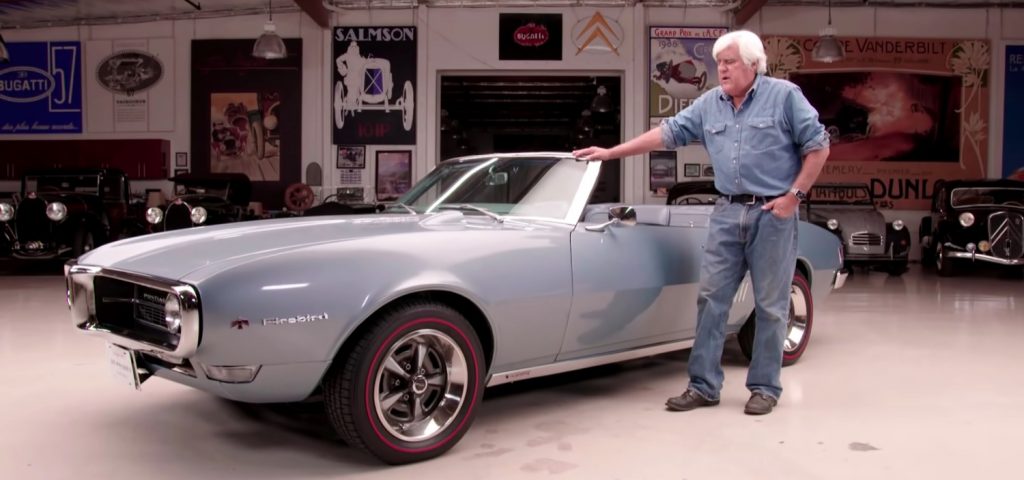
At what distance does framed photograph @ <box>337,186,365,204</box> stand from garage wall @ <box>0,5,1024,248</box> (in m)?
1.08

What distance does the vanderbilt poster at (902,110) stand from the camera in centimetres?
1248

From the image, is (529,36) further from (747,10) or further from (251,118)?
(251,118)

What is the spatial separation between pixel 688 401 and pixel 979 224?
7.85 m

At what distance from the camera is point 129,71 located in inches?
513

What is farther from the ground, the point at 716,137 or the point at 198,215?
the point at 716,137

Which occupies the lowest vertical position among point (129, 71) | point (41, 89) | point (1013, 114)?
point (1013, 114)

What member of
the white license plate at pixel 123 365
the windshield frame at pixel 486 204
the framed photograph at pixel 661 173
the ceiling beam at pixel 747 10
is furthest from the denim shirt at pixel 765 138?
the framed photograph at pixel 661 173

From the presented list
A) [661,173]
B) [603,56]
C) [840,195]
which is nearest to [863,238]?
[840,195]

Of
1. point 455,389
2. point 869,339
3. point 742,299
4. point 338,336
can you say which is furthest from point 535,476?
point 869,339

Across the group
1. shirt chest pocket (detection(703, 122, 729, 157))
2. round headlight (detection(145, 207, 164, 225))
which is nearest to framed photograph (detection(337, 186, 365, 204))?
round headlight (detection(145, 207, 164, 225))

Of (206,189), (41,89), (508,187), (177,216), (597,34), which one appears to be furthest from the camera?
(41,89)

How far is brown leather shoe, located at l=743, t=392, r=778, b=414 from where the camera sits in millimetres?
3246

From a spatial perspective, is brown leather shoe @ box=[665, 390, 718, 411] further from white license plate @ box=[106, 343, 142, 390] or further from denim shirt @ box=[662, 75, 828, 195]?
white license plate @ box=[106, 343, 142, 390]

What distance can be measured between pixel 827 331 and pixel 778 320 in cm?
245
